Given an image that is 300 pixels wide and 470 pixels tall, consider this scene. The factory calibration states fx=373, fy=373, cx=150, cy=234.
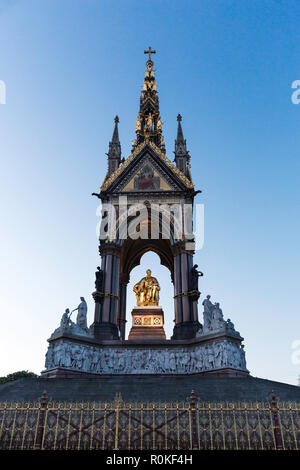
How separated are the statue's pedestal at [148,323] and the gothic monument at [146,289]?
2.4 inches

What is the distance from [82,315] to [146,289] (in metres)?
6.22

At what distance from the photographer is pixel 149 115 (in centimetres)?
3191

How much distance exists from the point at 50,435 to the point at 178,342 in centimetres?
1132

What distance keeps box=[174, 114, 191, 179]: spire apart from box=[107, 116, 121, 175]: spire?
4.28 meters

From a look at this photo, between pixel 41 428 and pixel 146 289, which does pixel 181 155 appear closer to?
pixel 146 289

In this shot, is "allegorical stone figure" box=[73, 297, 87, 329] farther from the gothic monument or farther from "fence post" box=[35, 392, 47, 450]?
"fence post" box=[35, 392, 47, 450]

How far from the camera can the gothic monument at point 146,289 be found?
1856cm

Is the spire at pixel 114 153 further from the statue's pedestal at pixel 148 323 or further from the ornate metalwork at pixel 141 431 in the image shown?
the ornate metalwork at pixel 141 431

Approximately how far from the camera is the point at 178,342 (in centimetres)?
1984

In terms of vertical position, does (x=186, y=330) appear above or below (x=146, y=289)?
below

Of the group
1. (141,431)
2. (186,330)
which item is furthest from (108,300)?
(141,431)

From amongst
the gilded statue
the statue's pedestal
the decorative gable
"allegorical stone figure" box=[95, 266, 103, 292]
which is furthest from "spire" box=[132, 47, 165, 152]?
the statue's pedestal

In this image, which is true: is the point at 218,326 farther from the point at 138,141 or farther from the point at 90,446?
the point at 138,141
